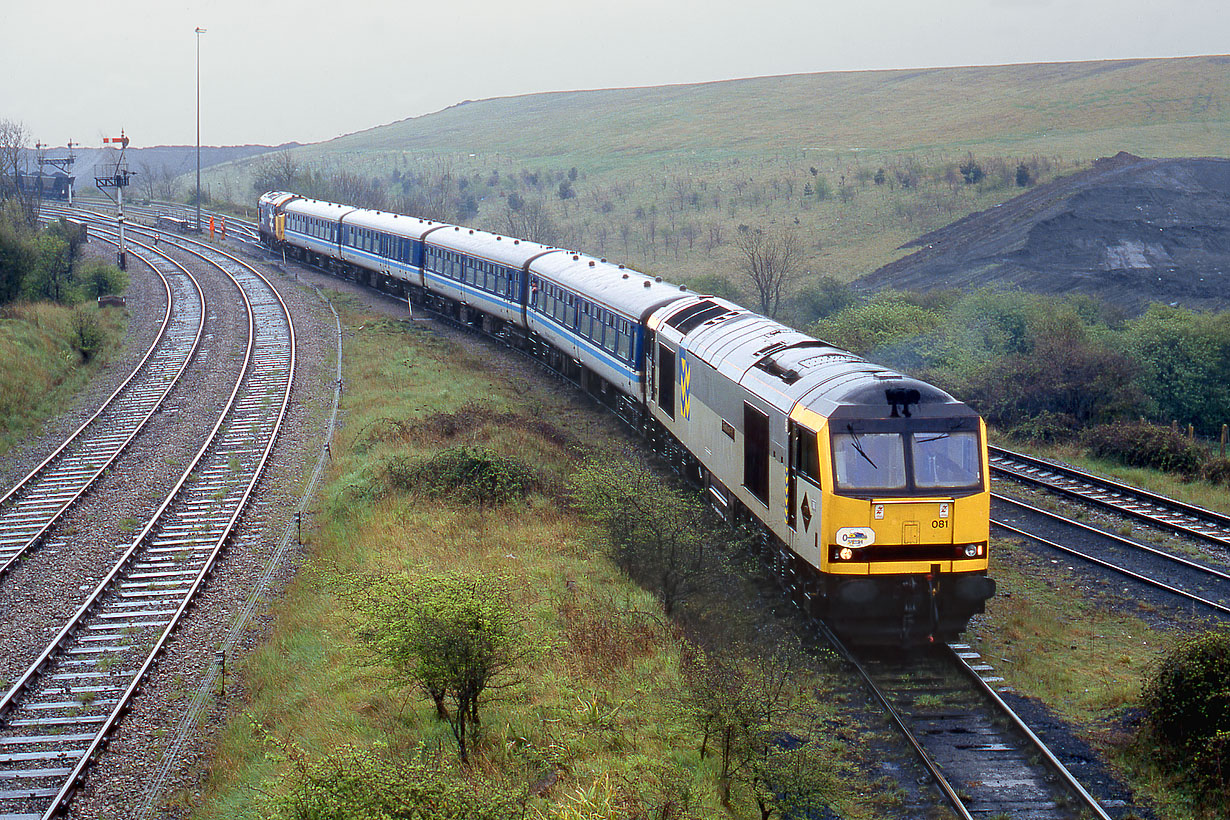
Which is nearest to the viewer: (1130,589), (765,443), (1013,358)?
(765,443)

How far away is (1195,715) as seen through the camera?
10.7m

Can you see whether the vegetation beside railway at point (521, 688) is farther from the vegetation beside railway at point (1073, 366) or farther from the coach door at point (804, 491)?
the vegetation beside railway at point (1073, 366)

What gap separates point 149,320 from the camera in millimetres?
39250

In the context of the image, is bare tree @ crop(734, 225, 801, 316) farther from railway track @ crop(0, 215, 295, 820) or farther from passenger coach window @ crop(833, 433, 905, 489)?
passenger coach window @ crop(833, 433, 905, 489)

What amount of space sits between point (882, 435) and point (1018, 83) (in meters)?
141

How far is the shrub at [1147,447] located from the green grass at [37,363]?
27.2 metres

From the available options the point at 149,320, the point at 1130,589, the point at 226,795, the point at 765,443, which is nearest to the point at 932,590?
the point at 765,443

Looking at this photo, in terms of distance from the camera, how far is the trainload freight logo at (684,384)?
19.2 meters

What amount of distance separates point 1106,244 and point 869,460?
166 feet

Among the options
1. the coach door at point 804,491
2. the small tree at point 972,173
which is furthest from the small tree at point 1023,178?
the coach door at point 804,491

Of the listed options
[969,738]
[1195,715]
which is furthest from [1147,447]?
[969,738]

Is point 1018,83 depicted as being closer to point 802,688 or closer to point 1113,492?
point 1113,492

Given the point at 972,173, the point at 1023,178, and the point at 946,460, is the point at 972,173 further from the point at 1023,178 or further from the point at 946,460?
the point at 946,460

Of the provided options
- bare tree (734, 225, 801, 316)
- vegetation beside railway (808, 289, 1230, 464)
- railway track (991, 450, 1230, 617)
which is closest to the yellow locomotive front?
railway track (991, 450, 1230, 617)
